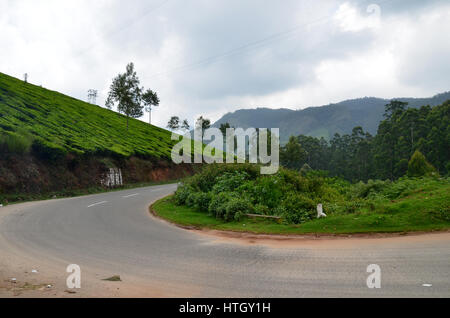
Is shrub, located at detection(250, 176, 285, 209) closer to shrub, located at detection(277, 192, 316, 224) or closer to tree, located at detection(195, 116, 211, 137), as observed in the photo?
shrub, located at detection(277, 192, 316, 224)

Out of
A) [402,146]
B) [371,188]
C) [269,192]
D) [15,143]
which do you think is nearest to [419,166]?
[371,188]

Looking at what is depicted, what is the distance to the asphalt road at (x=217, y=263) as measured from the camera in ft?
19.6

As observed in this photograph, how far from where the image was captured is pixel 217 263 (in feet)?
25.9

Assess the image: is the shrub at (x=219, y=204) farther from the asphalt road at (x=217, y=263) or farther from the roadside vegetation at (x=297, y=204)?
the asphalt road at (x=217, y=263)

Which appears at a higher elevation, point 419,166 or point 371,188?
point 419,166

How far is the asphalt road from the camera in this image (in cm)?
596

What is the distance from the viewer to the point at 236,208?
13.9 metres

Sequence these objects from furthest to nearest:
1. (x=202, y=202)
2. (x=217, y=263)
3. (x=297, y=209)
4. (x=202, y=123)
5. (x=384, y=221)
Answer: (x=202, y=123) < (x=202, y=202) < (x=297, y=209) < (x=384, y=221) < (x=217, y=263)

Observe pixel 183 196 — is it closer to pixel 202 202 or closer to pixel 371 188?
pixel 202 202

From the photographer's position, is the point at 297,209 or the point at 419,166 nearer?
the point at 297,209

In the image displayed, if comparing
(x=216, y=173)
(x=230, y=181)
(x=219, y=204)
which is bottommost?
(x=219, y=204)

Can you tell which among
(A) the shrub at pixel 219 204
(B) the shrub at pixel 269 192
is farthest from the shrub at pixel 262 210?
(A) the shrub at pixel 219 204

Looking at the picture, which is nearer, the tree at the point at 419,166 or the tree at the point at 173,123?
the tree at the point at 419,166

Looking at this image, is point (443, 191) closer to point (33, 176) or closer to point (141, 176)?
point (33, 176)
